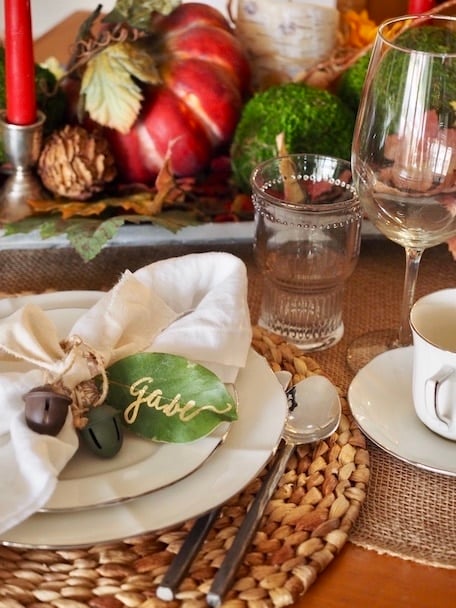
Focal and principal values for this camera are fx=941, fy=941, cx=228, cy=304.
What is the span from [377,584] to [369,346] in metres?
0.24

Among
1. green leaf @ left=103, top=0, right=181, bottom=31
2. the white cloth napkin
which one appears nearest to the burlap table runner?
Result: the white cloth napkin

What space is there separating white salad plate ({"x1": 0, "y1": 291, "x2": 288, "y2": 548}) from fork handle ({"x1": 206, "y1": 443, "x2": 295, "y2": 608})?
19mm

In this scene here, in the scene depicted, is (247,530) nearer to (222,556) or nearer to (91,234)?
Result: (222,556)

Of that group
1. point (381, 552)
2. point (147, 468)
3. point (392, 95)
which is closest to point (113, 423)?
point (147, 468)

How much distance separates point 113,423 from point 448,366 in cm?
19

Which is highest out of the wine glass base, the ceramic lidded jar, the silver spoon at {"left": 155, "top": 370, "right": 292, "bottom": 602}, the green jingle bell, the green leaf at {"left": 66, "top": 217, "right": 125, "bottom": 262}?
the ceramic lidded jar

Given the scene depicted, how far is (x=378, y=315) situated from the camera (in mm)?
735

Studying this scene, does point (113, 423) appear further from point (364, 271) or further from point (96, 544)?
point (364, 271)

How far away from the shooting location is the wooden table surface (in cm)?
46

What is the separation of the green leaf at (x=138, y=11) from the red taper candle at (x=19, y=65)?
0.11 m

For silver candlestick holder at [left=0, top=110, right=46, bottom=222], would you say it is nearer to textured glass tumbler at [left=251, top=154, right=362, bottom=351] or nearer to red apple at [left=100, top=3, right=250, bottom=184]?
red apple at [left=100, top=3, right=250, bottom=184]

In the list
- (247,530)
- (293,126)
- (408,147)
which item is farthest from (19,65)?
(247,530)

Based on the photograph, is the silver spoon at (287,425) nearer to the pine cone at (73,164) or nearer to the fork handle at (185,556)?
the fork handle at (185,556)

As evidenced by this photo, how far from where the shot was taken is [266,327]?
701mm
